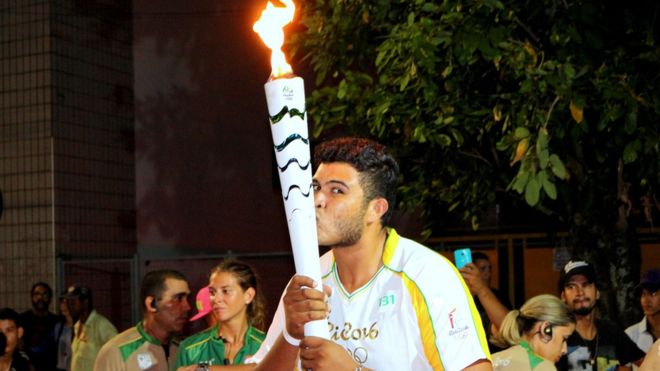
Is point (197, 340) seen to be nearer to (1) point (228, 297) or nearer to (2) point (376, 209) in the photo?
(1) point (228, 297)

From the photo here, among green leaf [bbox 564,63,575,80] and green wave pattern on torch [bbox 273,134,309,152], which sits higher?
green leaf [bbox 564,63,575,80]

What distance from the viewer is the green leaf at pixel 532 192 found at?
544cm

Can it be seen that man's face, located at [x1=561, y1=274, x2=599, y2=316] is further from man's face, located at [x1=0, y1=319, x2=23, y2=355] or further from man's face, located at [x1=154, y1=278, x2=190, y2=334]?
man's face, located at [x1=0, y1=319, x2=23, y2=355]

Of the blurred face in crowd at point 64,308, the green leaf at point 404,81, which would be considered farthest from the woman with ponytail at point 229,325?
the blurred face in crowd at point 64,308

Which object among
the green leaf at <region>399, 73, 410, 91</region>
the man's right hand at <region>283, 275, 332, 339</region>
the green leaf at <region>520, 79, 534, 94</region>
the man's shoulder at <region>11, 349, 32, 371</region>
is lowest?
the man's right hand at <region>283, 275, 332, 339</region>

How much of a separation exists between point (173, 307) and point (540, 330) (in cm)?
251

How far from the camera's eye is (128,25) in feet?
44.3

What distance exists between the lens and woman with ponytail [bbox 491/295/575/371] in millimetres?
5828

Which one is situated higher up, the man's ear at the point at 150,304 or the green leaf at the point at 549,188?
the green leaf at the point at 549,188

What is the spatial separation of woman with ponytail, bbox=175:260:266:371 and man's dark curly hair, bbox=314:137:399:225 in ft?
8.64

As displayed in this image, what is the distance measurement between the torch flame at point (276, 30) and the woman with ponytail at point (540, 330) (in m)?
2.96

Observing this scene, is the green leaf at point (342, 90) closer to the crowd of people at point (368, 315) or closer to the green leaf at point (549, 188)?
the crowd of people at point (368, 315)

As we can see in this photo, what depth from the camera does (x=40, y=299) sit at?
36.8 feet

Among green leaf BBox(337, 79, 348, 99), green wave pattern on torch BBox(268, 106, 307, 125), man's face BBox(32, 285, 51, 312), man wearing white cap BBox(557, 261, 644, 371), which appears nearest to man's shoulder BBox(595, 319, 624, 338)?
man wearing white cap BBox(557, 261, 644, 371)
